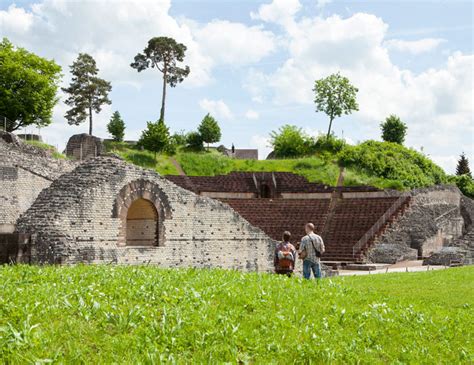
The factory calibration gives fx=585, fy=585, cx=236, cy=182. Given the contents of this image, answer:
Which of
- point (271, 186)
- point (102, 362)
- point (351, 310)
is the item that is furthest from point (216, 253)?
point (271, 186)

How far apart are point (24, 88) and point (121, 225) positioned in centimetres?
2813

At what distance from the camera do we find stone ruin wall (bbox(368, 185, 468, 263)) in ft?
103

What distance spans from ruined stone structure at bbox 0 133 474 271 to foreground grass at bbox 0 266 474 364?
576 cm

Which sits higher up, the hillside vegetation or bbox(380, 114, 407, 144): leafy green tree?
bbox(380, 114, 407, 144): leafy green tree

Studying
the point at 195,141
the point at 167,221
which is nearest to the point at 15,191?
the point at 167,221

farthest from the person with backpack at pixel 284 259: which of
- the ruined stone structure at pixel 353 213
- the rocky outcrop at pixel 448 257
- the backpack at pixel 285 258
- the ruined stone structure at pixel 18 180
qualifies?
the ruined stone structure at pixel 353 213

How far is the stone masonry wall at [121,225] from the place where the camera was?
1631cm

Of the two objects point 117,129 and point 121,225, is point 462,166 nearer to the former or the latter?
point 117,129

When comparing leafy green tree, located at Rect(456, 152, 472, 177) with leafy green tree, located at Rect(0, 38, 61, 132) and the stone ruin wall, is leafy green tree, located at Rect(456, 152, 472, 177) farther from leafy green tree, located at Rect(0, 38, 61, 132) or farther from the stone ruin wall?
leafy green tree, located at Rect(0, 38, 61, 132)

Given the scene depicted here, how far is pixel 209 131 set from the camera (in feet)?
185

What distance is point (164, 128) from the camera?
49.9 metres

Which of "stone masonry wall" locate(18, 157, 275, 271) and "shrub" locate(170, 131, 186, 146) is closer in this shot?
"stone masonry wall" locate(18, 157, 275, 271)

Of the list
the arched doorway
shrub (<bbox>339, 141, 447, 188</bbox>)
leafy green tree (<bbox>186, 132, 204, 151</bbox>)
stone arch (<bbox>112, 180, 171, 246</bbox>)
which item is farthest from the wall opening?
stone arch (<bbox>112, 180, 171, 246</bbox>)

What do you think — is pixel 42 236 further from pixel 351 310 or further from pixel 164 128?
pixel 164 128
